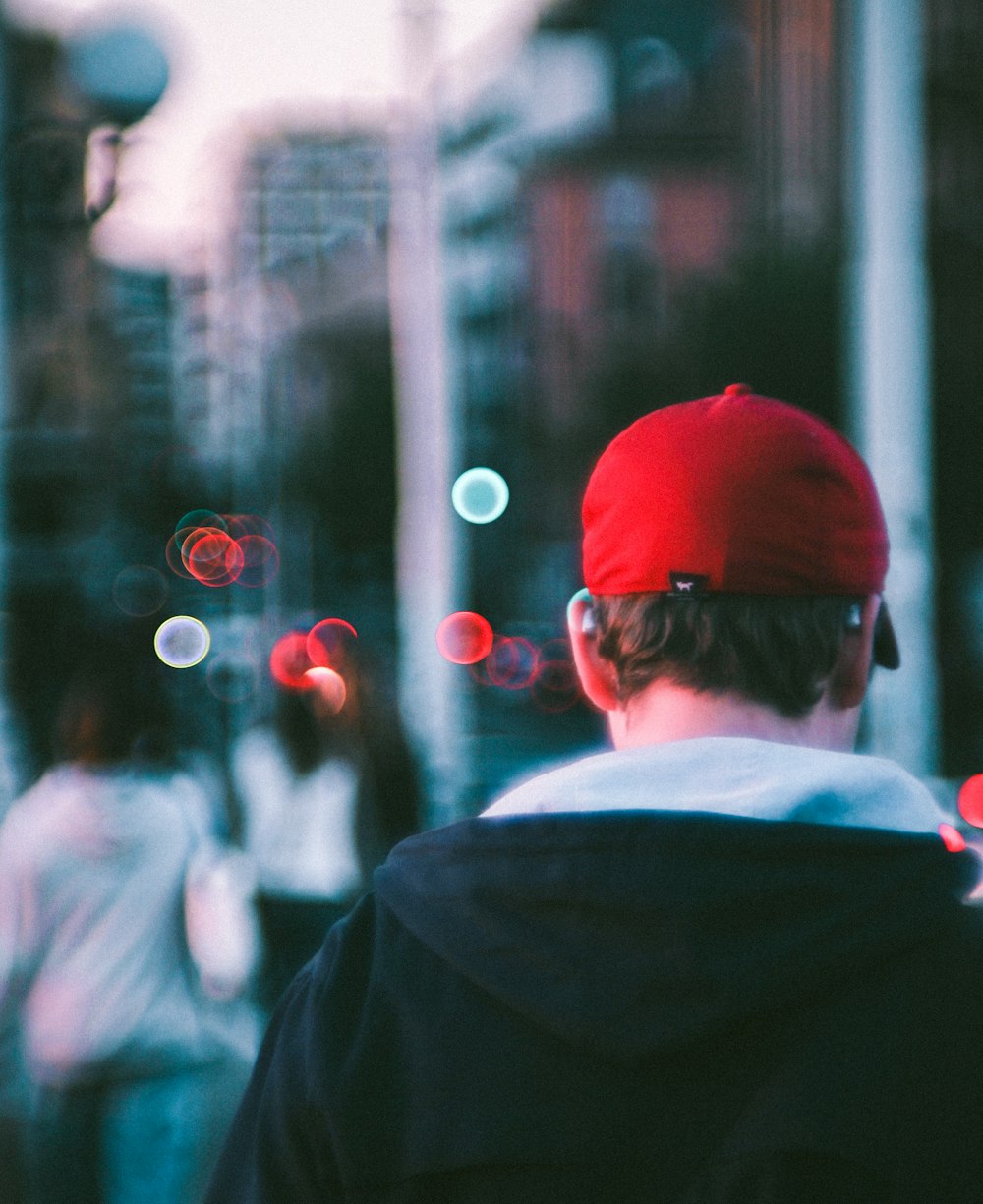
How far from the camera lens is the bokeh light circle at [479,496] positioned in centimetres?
885

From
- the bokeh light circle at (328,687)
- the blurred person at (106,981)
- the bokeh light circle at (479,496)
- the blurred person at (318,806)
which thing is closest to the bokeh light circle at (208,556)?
the bokeh light circle at (479,496)

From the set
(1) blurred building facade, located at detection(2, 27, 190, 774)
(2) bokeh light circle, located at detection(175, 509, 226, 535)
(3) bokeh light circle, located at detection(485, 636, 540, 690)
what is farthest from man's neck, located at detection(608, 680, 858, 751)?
(2) bokeh light circle, located at detection(175, 509, 226, 535)

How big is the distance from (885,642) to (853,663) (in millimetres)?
97

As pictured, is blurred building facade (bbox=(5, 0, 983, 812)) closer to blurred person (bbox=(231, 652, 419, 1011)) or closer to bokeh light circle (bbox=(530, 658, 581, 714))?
bokeh light circle (bbox=(530, 658, 581, 714))

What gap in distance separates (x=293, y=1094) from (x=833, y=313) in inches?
980

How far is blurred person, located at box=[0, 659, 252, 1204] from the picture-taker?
334 cm

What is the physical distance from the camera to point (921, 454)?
5.14 meters

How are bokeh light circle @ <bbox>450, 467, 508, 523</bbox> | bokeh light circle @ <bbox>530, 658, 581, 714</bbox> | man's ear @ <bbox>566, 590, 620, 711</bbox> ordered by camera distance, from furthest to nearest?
bokeh light circle @ <bbox>530, 658, 581, 714</bbox>, bokeh light circle @ <bbox>450, 467, 508, 523</bbox>, man's ear @ <bbox>566, 590, 620, 711</bbox>

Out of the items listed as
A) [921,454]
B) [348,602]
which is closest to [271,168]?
[921,454]

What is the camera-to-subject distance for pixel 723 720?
1155 millimetres

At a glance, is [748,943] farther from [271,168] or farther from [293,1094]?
[271,168]

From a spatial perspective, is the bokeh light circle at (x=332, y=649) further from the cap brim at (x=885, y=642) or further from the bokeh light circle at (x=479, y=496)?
the cap brim at (x=885, y=642)

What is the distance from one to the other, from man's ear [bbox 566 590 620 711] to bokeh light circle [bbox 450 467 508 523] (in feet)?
24.4

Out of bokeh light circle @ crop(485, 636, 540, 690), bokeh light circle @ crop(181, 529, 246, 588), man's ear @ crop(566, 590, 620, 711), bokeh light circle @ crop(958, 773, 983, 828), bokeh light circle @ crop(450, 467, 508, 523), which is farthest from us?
bokeh light circle @ crop(485, 636, 540, 690)
